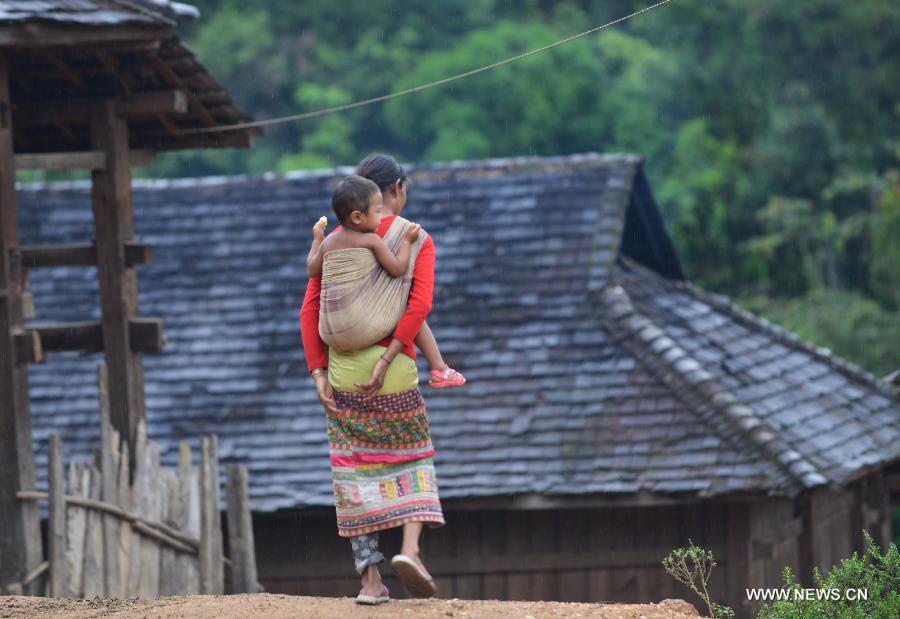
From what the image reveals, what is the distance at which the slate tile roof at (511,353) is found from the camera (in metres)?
9.63

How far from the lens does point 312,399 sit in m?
10.8

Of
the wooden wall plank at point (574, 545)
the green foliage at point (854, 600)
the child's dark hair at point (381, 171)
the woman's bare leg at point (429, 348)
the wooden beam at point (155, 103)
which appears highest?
the wooden beam at point (155, 103)

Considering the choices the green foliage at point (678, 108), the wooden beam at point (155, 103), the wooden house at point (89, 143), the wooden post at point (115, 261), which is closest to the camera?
the wooden house at point (89, 143)

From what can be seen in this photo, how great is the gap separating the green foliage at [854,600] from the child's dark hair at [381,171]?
221 centimetres

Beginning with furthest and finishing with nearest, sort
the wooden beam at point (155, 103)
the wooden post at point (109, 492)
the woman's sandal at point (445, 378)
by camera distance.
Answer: the wooden beam at point (155, 103) → the wooden post at point (109, 492) → the woman's sandal at point (445, 378)

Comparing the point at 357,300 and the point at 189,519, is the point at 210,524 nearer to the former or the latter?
the point at 189,519

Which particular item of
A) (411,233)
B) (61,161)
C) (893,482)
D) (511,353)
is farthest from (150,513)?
(893,482)

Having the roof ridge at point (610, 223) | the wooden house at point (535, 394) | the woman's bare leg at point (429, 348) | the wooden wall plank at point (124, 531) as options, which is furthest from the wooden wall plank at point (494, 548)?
the woman's bare leg at point (429, 348)

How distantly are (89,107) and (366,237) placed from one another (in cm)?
375

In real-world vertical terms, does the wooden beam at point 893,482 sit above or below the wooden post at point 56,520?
below

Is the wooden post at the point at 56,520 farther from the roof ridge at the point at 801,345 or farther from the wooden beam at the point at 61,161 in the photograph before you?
the roof ridge at the point at 801,345

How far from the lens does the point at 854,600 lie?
16.3 feet

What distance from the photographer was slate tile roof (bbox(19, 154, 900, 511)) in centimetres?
963

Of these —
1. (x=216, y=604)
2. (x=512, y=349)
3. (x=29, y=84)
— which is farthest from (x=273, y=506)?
(x=216, y=604)
